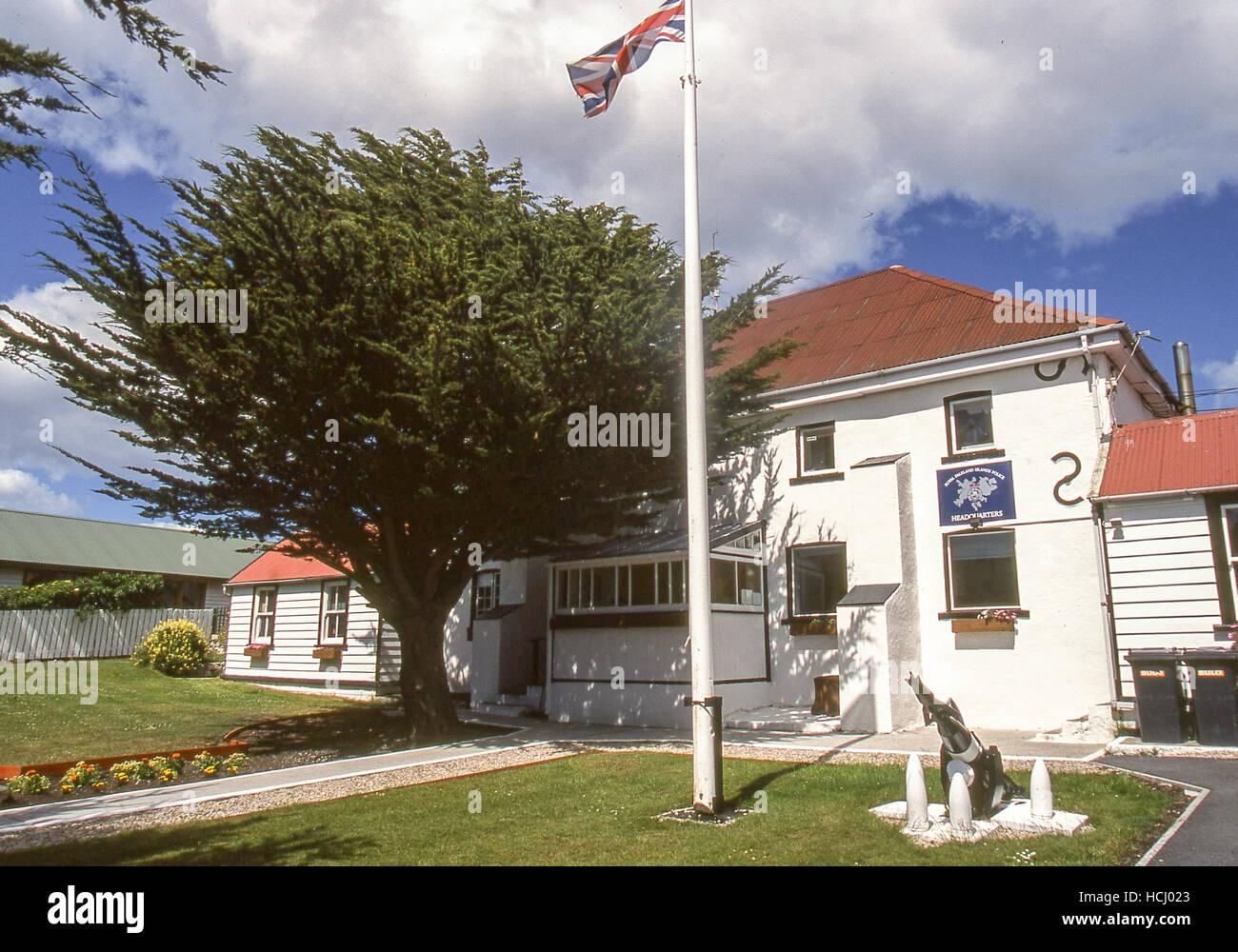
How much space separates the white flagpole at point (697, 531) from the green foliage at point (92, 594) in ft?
89.7

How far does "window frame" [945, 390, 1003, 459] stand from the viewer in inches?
645

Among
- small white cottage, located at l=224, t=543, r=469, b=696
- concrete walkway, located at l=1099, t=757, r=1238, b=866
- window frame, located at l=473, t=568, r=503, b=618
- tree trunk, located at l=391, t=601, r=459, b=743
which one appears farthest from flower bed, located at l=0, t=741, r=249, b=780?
concrete walkway, located at l=1099, t=757, r=1238, b=866

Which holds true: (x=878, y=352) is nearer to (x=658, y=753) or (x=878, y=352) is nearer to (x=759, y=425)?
(x=759, y=425)

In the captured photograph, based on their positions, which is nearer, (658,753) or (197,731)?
(658,753)

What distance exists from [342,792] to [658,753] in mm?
4529

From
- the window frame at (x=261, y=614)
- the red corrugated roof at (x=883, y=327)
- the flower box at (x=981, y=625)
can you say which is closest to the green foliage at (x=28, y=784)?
the red corrugated roof at (x=883, y=327)

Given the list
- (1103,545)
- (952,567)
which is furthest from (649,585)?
(1103,545)

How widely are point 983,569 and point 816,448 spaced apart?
4.50 metres

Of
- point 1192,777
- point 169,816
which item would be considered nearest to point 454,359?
point 169,816

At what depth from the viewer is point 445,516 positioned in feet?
45.5

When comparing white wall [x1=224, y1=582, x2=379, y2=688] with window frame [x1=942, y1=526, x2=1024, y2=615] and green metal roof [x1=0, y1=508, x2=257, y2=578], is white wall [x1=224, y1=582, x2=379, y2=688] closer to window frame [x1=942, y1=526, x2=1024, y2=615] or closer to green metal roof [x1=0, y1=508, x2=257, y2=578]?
green metal roof [x1=0, y1=508, x2=257, y2=578]

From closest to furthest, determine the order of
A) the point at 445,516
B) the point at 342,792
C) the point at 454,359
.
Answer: the point at 342,792 < the point at 454,359 < the point at 445,516

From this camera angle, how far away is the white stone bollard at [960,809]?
6801mm

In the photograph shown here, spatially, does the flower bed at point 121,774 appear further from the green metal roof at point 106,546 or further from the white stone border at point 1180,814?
the green metal roof at point 106,546
